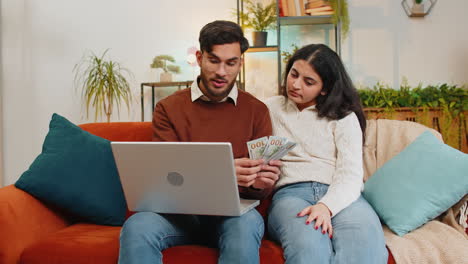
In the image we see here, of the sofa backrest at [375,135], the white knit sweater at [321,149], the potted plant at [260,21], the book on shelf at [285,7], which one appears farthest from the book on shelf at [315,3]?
the white knit sweater at [321,149]

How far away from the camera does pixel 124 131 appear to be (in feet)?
6.80

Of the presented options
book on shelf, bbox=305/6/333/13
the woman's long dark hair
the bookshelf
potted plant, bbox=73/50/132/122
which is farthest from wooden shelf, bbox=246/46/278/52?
the woman's long dark hair

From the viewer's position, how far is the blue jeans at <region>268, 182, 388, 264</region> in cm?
137

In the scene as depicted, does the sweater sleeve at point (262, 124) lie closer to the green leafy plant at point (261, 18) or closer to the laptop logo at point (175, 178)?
the laptop logo at point (175, 178)

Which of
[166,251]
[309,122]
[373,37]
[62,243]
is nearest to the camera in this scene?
[166,251]

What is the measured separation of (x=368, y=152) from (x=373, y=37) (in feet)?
5.77

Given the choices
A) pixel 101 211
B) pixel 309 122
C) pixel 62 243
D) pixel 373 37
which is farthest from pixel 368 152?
pixel 373 37

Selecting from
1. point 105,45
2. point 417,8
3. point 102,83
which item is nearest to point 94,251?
point 102,83

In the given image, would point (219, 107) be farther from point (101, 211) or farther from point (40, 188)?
point (40, 188)

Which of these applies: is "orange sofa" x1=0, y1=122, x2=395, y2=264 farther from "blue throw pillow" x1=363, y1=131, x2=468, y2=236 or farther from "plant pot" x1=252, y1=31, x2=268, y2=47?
"plant pot" x1=252, y1=31, x2=268, y2=47

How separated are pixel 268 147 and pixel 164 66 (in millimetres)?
2327

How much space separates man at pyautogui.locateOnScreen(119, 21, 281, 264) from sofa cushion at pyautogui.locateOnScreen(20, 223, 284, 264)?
0.05m

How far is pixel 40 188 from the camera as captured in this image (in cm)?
172

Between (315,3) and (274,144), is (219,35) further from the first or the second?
(315,3)
